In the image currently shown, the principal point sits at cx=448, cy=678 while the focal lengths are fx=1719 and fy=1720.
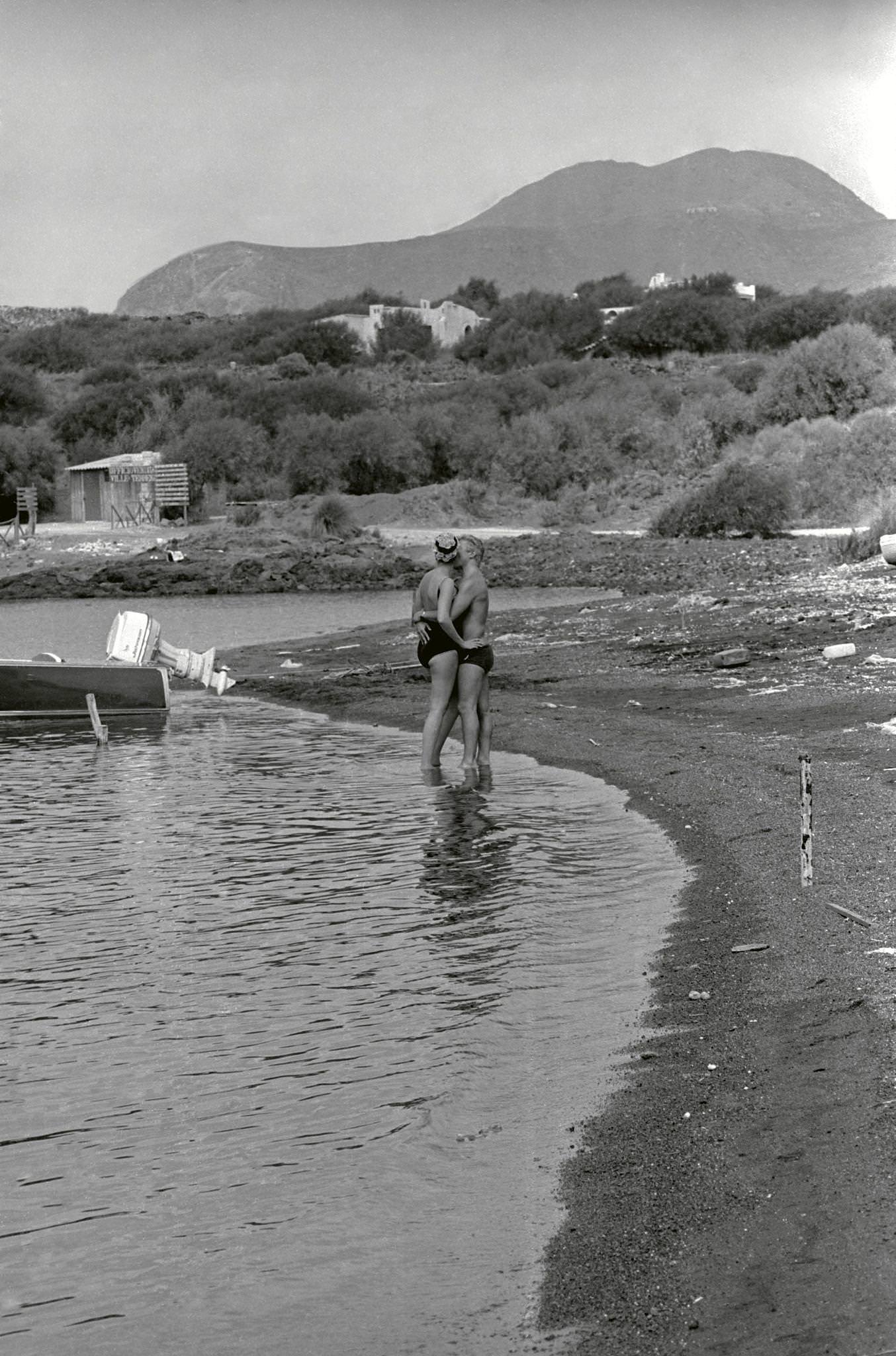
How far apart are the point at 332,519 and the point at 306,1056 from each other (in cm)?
4356

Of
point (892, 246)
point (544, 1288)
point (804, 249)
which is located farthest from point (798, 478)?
point (804, 249)

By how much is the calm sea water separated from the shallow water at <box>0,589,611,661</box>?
16205mm

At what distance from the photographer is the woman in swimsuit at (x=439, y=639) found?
499 inches

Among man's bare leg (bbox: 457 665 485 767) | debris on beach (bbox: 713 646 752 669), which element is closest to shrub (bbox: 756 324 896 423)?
debris on beach (bbox: 713 646 752 669)

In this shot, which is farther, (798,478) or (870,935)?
(798,478)

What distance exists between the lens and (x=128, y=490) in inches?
2157

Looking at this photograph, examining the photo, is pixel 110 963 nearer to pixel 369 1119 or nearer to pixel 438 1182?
pixel 369 1119

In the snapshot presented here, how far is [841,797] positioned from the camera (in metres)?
10.4

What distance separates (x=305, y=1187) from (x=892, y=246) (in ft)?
533

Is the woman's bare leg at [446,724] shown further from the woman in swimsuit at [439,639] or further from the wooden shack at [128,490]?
the wooden shack at [128,490]

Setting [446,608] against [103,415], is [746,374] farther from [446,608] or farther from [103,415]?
[446,608]

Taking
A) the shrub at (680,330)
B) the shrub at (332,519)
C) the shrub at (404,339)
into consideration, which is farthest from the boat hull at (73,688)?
the shrub at (404,339)

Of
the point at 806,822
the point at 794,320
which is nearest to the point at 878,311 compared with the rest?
the point at 794,320

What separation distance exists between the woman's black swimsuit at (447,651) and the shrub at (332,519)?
35184mm
